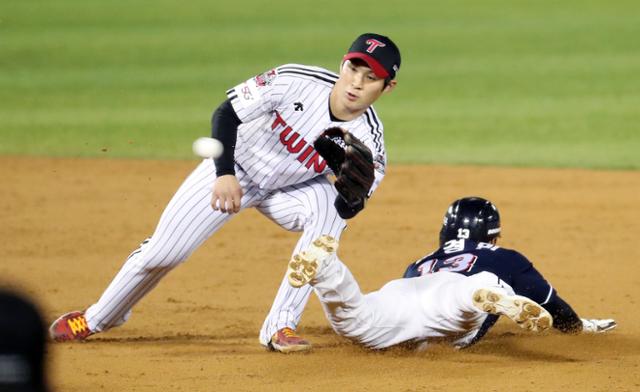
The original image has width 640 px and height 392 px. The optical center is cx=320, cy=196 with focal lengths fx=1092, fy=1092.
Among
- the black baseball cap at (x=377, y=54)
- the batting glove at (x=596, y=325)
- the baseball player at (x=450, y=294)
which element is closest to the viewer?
the baseball player at (x=450, y=294)

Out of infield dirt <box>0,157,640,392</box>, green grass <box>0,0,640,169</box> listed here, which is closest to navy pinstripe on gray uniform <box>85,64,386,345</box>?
infield dirt <box>0,157,640,392</box>

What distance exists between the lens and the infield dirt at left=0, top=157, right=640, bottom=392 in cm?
455

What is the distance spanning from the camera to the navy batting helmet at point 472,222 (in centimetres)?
520

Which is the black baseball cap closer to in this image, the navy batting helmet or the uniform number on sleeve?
the navy batting helmet

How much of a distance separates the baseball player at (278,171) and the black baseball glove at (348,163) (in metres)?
0.06

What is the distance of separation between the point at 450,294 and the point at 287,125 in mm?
1090

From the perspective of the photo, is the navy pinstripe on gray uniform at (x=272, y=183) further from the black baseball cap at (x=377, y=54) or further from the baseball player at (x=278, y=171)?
the black baseball cap at (x=377, y=54)

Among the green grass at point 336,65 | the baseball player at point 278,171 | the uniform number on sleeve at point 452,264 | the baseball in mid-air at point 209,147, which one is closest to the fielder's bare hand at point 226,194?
the baseball player at point 278,171

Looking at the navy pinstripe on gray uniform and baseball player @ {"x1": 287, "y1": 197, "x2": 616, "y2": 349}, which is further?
the navy pinstripe on gray uniform

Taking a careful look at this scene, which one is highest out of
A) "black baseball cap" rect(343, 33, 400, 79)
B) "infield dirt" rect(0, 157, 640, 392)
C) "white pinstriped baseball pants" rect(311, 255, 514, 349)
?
"black baseball cap" rect(343, 33, 400, 79)

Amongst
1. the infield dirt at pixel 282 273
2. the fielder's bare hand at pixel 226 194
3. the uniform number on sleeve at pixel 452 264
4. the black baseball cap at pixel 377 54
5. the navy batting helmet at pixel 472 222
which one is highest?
the black baseball cap at pixel 377 54

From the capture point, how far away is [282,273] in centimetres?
698

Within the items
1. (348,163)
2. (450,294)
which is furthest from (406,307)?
(348,163)

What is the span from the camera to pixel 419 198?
9.09 metres
